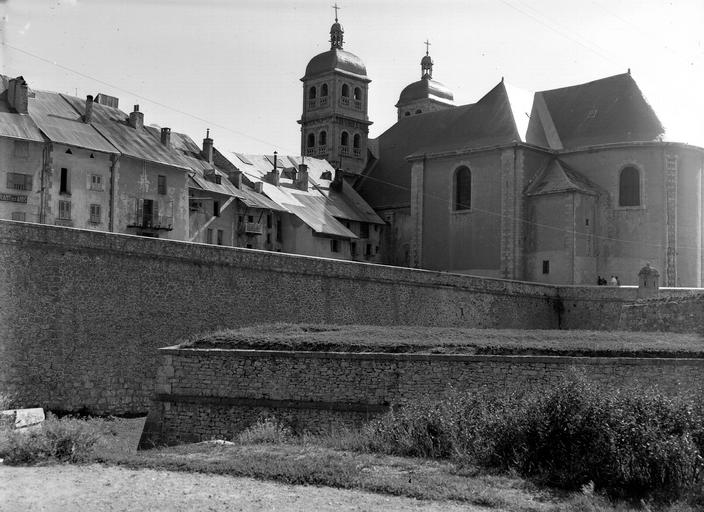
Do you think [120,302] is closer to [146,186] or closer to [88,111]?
[146,186]

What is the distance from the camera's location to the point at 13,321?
82.1 feet

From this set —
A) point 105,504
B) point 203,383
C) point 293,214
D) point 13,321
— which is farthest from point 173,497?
point 293,214

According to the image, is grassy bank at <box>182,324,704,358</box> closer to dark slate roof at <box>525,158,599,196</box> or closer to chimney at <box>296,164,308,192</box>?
dark slate roof at <box>525,158,599,196</box>

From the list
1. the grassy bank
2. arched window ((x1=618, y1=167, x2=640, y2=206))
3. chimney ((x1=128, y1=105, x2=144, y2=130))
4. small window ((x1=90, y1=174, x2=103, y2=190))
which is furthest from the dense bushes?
arched window ((x1=618, y1=167, x2=640, y2=206))

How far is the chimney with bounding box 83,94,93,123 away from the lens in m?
42.3

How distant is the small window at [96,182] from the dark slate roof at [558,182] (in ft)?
74.9

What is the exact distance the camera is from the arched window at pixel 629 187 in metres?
50.2

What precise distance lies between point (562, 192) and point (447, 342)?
28.8m

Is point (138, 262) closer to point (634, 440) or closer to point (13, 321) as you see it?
point (13, 321)

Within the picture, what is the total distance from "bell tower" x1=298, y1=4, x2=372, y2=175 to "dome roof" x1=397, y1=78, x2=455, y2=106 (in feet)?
43.0

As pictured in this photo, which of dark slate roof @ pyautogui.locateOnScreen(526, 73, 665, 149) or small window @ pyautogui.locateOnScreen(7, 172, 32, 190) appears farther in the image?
dark slate roof @ pyautogui.locateOnScreen(526, 73, 665, 149)

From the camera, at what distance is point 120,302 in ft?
89.9

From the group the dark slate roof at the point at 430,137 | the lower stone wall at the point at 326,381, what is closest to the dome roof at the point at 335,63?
the dark slate roof at the point at 430,137

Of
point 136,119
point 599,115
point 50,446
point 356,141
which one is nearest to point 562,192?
point 599,115
